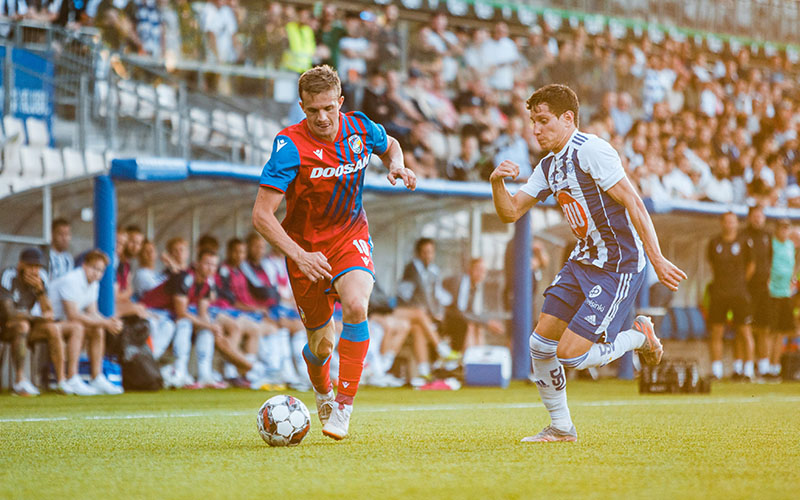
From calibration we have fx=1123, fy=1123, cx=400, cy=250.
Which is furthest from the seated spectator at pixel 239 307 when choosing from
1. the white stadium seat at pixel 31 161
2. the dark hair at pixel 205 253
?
the white stadium seat at pixel 31 161

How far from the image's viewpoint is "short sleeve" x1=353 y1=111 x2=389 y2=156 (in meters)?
6.67

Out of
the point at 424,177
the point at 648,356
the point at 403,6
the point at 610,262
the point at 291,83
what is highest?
the point at 403,6

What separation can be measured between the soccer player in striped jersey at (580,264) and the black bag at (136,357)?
660 centimetres

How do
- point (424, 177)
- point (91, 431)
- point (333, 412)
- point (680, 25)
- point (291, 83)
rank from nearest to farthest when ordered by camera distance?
point (333, 412) < point (91, 431) < point (424, 177) < point (291, 83) < point (680, 25)

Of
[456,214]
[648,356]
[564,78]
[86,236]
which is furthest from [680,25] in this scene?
[648,356]

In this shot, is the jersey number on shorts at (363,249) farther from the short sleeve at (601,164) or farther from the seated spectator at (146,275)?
the seated spectator at (146,275)

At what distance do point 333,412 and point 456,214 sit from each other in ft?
31.5

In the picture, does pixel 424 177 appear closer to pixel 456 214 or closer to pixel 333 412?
pixel 456 214

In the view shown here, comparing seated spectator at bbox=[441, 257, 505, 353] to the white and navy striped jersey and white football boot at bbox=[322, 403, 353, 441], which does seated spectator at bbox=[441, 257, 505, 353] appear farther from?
white football boot at bbox=[322, 403, 353, 441]

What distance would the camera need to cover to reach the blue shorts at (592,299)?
6211 mm

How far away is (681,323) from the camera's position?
16.6 meters

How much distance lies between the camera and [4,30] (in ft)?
45.8

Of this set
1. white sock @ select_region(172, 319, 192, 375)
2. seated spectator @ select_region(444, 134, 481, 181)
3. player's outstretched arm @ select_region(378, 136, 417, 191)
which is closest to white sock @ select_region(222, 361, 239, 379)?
white sock @ select_region(172, 319, 192, 375)

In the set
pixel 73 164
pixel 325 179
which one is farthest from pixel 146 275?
pixel 325 179
